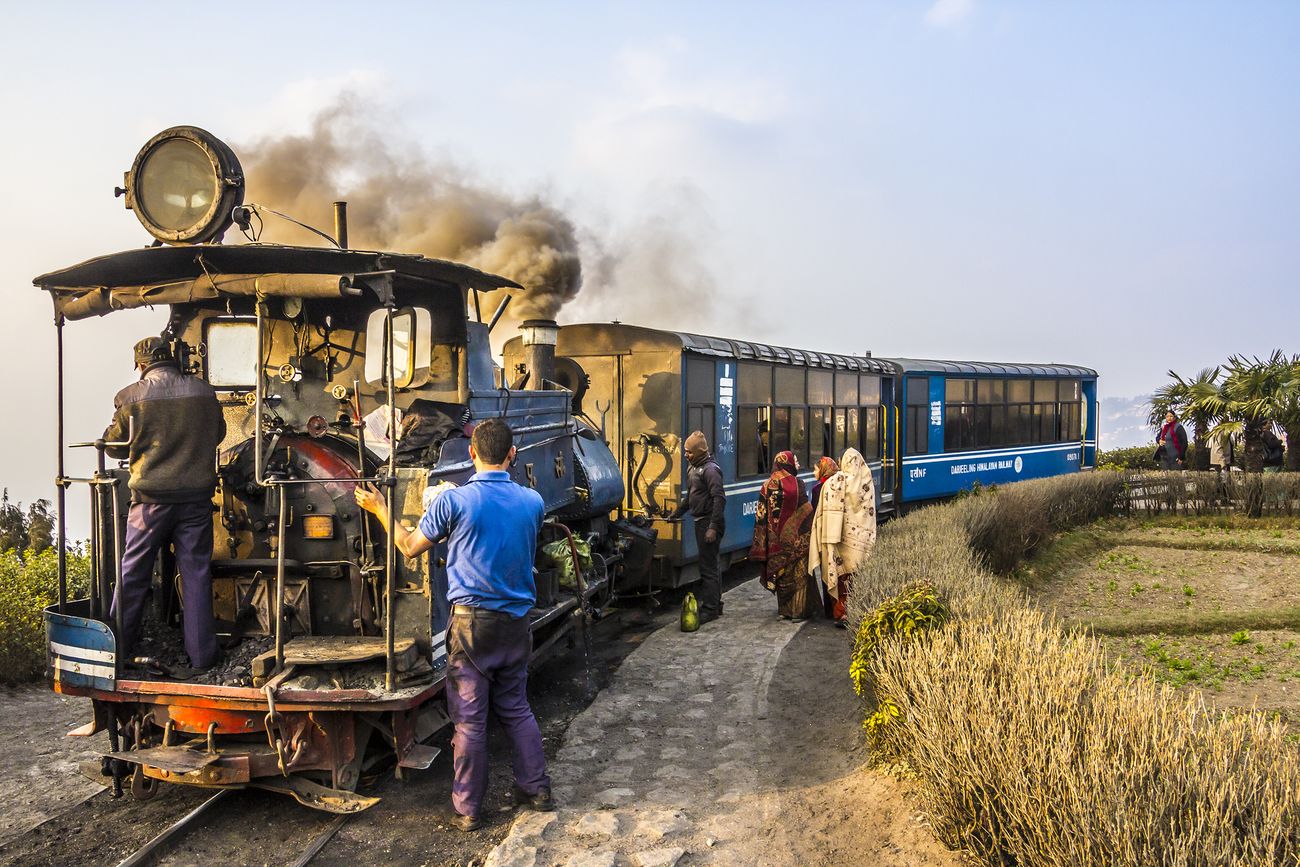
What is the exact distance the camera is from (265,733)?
553cm

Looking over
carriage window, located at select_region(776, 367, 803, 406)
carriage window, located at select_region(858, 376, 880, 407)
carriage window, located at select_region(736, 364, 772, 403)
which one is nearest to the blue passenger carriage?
carriage window, located at select_region(858, 376, 880, 407)

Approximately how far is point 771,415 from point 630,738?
764 centimetres

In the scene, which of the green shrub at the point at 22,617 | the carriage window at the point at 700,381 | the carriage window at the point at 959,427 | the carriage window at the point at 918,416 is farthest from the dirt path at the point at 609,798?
the carriage window at the point at 959,427

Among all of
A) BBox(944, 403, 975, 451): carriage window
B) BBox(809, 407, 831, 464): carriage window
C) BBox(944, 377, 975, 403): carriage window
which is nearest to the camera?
BBox(809, 407, 831, 464): carriage window

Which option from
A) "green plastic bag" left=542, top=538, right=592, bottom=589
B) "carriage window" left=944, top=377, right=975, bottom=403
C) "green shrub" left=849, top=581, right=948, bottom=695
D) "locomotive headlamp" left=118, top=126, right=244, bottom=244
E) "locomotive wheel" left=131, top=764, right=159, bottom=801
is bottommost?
"locomotive wheel" left=131, top=764, right=159, bottom=801

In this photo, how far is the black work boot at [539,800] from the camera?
5.42 m

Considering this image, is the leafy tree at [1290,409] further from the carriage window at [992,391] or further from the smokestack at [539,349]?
the smokestack at [539,349]

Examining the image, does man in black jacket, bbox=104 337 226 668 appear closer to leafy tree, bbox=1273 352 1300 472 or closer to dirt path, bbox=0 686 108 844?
dirt path, bbox=0 686 108 844

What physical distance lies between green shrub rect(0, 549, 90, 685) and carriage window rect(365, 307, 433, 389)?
3.60 metres

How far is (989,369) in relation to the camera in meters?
21.3

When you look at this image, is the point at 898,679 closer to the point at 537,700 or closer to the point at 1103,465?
the point at 537,700

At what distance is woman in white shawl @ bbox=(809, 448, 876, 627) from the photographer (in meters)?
9.96

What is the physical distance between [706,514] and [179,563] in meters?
5.64

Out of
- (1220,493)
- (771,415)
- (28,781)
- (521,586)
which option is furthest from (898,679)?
(1220,493)
